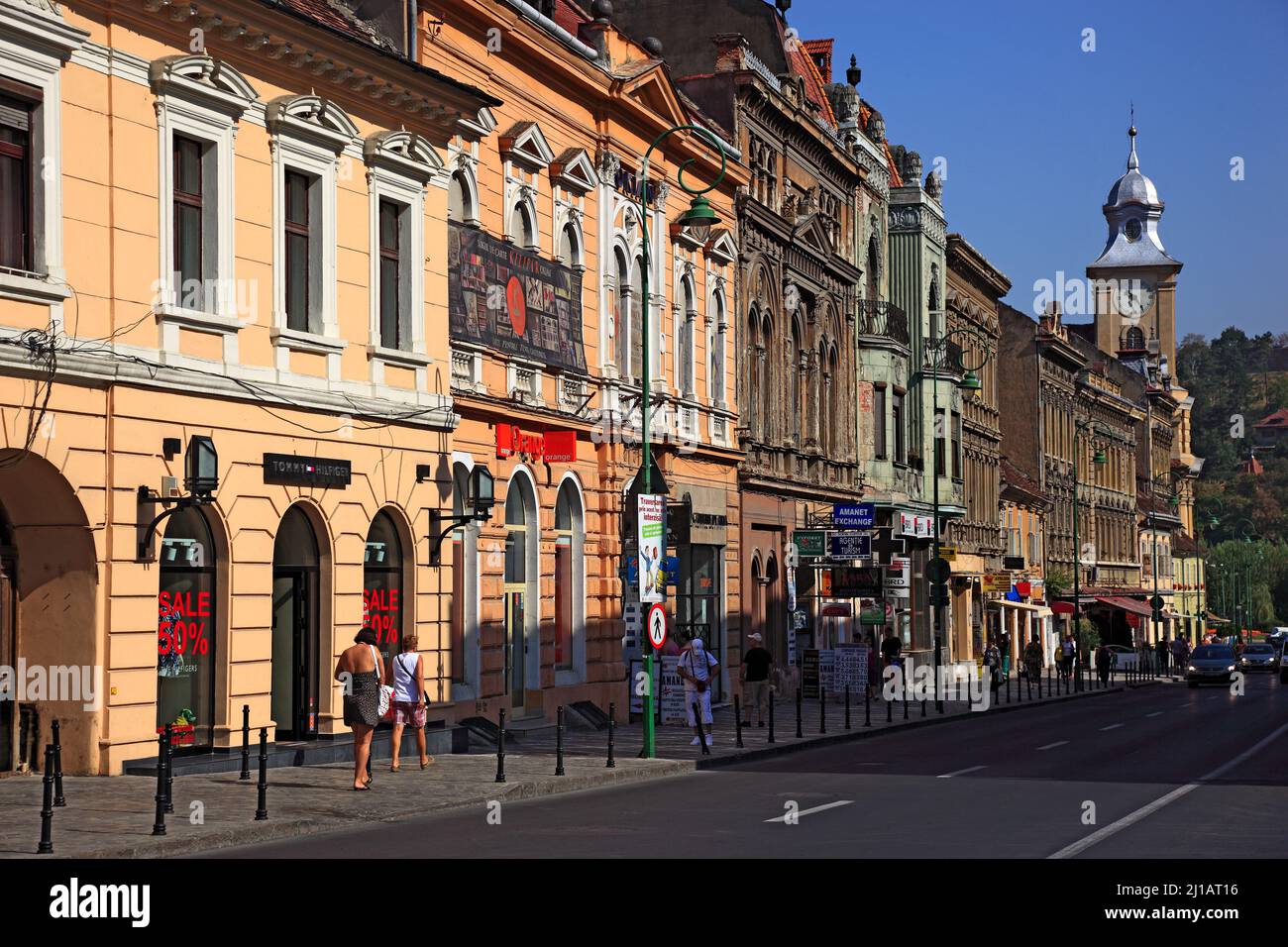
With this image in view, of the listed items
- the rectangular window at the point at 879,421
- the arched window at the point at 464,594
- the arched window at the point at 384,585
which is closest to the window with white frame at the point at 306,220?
the arched window at the point at 384,585

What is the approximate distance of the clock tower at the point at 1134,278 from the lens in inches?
5679

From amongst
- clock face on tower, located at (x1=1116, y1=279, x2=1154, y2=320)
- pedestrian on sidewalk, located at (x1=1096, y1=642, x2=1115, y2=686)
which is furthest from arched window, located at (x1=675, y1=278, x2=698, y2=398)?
clock face on tower, located at (x1=1116, y1=279, x2=1154, y2=320)

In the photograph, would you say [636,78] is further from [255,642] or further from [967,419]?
[967,419]

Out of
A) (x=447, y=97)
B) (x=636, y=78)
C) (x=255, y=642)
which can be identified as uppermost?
(x=636, y=78)

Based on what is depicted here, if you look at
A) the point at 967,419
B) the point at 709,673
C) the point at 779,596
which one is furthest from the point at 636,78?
the point at 967,419

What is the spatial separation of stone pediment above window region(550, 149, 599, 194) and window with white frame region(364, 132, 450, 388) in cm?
562

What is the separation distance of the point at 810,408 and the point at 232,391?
29383 mm

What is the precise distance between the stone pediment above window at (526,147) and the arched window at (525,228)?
70 centimetres

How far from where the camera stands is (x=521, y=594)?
33.3m

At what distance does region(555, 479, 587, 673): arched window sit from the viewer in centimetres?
3550

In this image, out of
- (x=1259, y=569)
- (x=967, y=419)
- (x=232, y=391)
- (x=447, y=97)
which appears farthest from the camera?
(x=1259, y=569)

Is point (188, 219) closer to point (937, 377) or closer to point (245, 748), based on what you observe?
point (245, 748)

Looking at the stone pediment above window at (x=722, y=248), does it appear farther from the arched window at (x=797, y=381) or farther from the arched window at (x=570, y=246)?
the arched window at (x=570, y=246)
